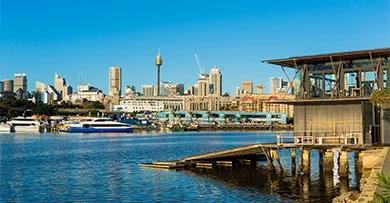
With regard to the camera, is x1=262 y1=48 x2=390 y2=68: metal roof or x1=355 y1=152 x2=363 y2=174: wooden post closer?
x1=355 y1=152 x2=363 y2=174: wooden post

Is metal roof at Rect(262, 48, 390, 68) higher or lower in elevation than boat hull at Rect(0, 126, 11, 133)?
higher

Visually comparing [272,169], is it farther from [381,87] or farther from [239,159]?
[381,87]

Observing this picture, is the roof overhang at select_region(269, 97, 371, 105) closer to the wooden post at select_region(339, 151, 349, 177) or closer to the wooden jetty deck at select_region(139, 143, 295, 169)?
the wooden jetty deck at select_region(139, 143, 295, 169)

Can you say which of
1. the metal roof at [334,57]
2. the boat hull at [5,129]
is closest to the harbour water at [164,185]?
the metal roof at [334,57]

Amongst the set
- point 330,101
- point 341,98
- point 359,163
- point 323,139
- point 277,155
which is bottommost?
point 359,163

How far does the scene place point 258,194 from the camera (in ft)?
134

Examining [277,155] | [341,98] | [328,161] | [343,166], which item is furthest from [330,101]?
[277,155]

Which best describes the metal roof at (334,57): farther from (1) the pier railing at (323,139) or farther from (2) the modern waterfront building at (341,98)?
(1) the pier railing at (323,139)

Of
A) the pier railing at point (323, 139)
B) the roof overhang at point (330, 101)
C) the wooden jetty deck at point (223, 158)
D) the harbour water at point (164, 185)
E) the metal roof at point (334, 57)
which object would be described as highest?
the metal roof at point (334, 57)

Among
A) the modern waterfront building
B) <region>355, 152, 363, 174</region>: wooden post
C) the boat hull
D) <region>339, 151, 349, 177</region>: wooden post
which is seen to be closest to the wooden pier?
<region>339, 151, 349, 177</region>: wooden post

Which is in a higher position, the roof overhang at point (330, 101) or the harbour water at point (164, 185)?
the roof overhang at point (330, 101)

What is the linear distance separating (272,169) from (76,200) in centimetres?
2348

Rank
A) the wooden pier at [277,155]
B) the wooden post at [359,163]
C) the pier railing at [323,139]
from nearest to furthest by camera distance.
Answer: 1. the pier railing at [323,139]
2. the wooden pier at [277,155]
3. the wooden post at [359,163]

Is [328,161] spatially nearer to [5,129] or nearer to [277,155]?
[277,155]
